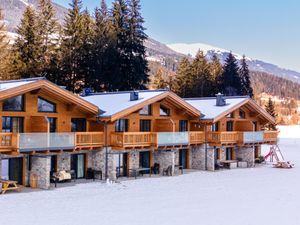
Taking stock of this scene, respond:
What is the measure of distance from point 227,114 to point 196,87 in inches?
1278

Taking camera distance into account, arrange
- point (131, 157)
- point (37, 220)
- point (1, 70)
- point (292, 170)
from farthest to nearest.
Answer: point (1, 70), point (292, 170), point (131, 157), point (37, 220)

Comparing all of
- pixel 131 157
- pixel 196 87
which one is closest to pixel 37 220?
pixel 131 157

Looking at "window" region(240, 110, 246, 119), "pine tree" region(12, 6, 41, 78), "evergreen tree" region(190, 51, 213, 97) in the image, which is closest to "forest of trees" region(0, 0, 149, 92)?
"pine tree" region(12, 6, 41, 78)

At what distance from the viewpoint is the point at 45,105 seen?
25.2m

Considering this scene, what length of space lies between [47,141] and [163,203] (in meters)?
6.96

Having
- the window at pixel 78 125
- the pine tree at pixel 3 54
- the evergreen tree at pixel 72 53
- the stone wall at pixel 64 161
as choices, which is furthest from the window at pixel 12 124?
the evergreen tree at pixel 72 53

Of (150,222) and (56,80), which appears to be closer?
(150,222)

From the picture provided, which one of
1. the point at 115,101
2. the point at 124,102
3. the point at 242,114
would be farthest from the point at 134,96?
the point at 242,114

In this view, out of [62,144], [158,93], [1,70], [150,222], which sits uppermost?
[1,70]

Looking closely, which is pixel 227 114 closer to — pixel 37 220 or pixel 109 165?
pixel 109 165

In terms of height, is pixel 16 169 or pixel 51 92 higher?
pixel 51 92

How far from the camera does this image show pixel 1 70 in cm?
4628

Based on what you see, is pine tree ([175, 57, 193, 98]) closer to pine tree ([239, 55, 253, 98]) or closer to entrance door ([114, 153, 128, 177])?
pine tree ([239, 55, 253, 98])

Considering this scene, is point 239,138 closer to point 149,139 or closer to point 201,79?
point 149,139
